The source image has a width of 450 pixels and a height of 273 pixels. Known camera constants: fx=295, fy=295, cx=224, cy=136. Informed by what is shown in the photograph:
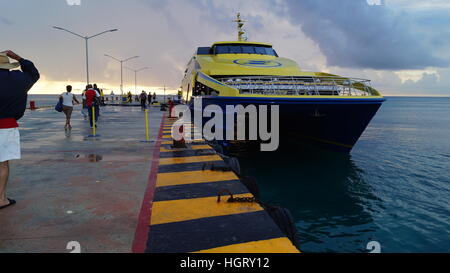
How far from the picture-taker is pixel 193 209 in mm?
4012

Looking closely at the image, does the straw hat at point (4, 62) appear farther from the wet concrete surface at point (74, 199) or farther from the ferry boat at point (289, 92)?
the ferry boat at point (289, 92)

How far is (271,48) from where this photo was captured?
16328 mm

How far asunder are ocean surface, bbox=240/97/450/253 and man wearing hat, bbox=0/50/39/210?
190 inches

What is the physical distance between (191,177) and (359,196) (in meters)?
5.21

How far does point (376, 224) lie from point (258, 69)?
815 centimetres

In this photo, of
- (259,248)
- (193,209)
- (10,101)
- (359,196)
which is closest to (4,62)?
(10,101)

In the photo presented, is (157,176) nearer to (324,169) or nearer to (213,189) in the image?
(213,189)

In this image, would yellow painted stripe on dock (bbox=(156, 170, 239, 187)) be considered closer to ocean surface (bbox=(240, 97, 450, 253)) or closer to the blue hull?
ocean surface (bbox=(240, 97, 450, 253))

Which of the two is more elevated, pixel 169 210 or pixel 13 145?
pixel 13 145

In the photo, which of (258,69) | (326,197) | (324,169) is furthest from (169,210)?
(258,69)

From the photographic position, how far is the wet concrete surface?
10.4 ft

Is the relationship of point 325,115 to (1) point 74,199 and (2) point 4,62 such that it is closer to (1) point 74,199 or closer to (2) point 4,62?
(1) point 74,199

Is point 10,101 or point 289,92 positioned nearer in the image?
point 10,101
